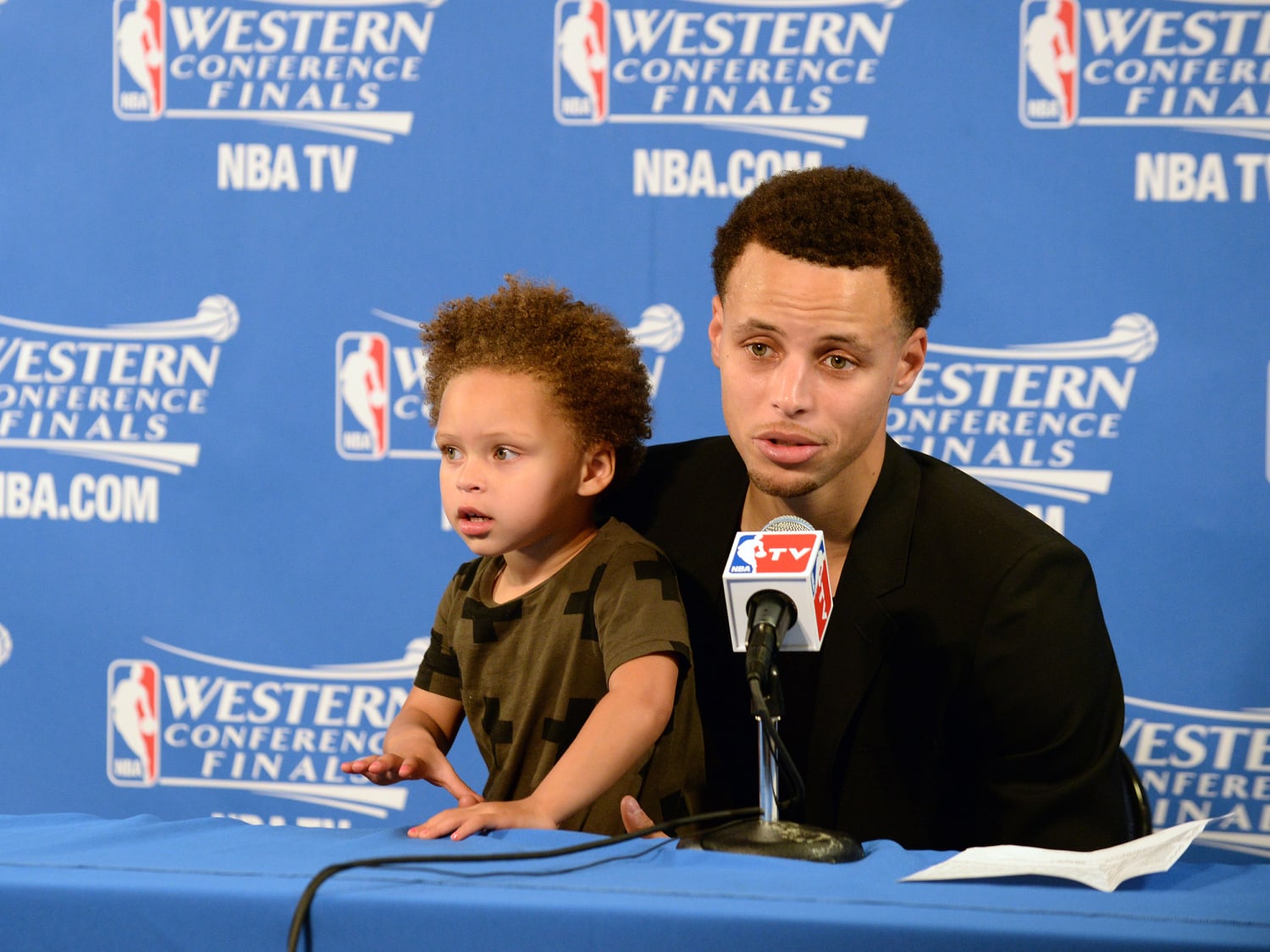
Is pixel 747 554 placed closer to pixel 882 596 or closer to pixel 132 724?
pixel 882 596

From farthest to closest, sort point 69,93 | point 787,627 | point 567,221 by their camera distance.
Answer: point 69,93 → point 567,221 → point 787,627

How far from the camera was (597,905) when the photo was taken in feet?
3.03

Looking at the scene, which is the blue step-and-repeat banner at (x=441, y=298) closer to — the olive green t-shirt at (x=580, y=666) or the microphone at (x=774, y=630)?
the olive green t-shirt at (x=580, y=666)

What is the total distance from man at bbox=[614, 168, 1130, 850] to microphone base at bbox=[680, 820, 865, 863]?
502mm

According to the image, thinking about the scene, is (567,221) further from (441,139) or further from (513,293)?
(513,293)

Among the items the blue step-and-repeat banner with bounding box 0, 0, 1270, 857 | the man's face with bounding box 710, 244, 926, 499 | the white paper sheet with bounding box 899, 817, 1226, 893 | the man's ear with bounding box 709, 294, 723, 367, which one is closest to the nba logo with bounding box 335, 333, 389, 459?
the blue step-and-repeat banner with bounding box 0, 0, 1270, 857

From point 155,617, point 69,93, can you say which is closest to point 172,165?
point 69,93

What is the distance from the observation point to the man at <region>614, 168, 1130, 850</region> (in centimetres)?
157

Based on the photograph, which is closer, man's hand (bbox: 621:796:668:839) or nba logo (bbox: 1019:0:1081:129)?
man's hand (bbox: 621:796:668:839)

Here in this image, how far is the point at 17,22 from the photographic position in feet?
9.73

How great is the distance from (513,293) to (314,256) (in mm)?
1288

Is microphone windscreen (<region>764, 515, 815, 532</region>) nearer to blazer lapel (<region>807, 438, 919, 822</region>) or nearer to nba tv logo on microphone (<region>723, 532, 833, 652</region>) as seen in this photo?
nba tv logo on microphone (<region>723, 532, 833, 652</region>)

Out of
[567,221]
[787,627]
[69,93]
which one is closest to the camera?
[787,627]

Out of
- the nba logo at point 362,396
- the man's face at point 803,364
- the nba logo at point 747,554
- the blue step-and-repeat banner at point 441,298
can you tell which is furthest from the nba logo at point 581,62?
the nba logo at point 747,554
